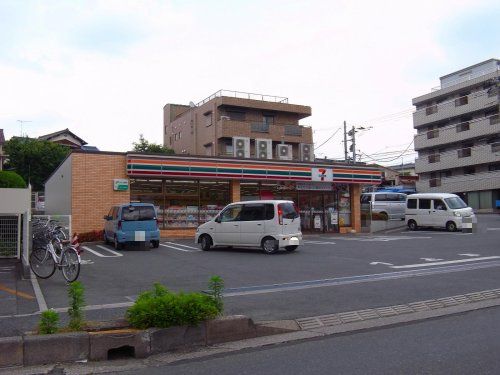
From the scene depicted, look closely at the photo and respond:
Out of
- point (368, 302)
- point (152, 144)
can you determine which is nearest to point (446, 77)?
point (152, 144)

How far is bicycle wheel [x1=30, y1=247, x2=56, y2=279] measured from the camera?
464 inches

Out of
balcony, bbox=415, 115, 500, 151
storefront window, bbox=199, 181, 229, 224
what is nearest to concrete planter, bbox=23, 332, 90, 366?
storefront window, bbox=199, 181, 229, 224

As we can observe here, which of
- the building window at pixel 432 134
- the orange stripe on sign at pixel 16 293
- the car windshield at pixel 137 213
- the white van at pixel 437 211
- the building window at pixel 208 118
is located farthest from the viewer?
the building window at pixel 432 134

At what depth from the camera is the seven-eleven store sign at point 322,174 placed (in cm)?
2734

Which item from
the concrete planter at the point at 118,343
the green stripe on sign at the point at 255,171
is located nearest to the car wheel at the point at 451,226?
the green stripe on sign at the point at 255,171

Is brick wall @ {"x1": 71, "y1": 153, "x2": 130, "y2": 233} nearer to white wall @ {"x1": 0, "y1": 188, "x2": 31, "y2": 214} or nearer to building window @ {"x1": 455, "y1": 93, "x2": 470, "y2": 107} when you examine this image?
white wall @ {"x1": 0, "y1": 188, "x2": 31, "y2": 214}

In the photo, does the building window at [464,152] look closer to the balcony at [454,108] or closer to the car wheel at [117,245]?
the balcony at [454,108]

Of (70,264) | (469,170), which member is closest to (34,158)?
(70,264)

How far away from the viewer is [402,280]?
11023 mm

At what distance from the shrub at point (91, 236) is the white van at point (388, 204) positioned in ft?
57.2

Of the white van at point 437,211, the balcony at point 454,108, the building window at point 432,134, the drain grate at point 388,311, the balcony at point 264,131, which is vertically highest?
the balcony at point 454,108

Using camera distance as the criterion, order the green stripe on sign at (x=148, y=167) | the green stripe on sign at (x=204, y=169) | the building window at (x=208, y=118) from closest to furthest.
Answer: the green stripe on sign at (x=148, y=167)
the green stripe on sign at (x=204, y=169)
the building window at (x=208, y=118)

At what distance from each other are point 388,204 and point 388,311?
26.5m

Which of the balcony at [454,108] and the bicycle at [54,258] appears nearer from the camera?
the bicycle at [54,258]
